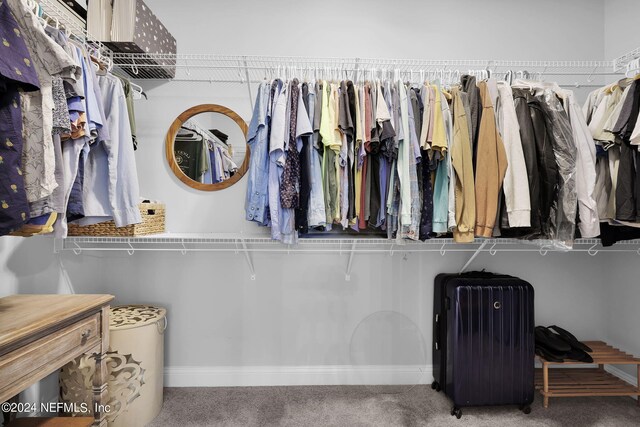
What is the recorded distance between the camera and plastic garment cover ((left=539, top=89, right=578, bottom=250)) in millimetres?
1695

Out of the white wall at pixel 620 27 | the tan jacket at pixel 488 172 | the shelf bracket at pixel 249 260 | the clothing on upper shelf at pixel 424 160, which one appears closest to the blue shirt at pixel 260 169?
the clothing on upper shelf at pixel 424 160

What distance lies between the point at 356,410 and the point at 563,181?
1661mm

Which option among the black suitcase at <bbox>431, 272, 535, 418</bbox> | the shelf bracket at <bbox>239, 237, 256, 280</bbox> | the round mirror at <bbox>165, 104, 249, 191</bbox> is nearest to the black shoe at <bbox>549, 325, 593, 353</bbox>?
the black suitcase at <bbox>431, 272, 535, 418</bbox>

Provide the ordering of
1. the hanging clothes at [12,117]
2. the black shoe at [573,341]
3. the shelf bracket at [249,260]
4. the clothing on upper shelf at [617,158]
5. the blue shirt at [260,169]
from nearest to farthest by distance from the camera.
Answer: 1. the hanging clothes at [12,117]
2. the clothing on upper shelf at [617,158]
3. the blue shirt at [260,169]
4. the black shoe at [573,341]
5. the shelf bracket at [249,260]

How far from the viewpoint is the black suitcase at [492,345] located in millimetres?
1933

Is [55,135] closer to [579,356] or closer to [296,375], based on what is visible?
[296,375]

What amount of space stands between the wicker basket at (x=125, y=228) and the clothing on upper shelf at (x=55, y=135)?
344 millimetres

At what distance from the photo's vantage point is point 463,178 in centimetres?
173

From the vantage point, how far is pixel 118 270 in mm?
2258

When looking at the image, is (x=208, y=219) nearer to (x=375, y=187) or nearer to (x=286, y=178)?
(x=286, y=178)

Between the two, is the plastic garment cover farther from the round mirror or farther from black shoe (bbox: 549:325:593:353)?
the round mirror

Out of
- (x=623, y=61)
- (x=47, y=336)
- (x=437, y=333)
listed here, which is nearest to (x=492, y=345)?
(x=437, y=333)

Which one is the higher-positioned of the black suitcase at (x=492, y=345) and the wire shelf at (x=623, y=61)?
the wire shelf at (x=623, y=61)

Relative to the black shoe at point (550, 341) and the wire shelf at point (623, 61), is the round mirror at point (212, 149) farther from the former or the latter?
the wire shelf at point (623, 61)
